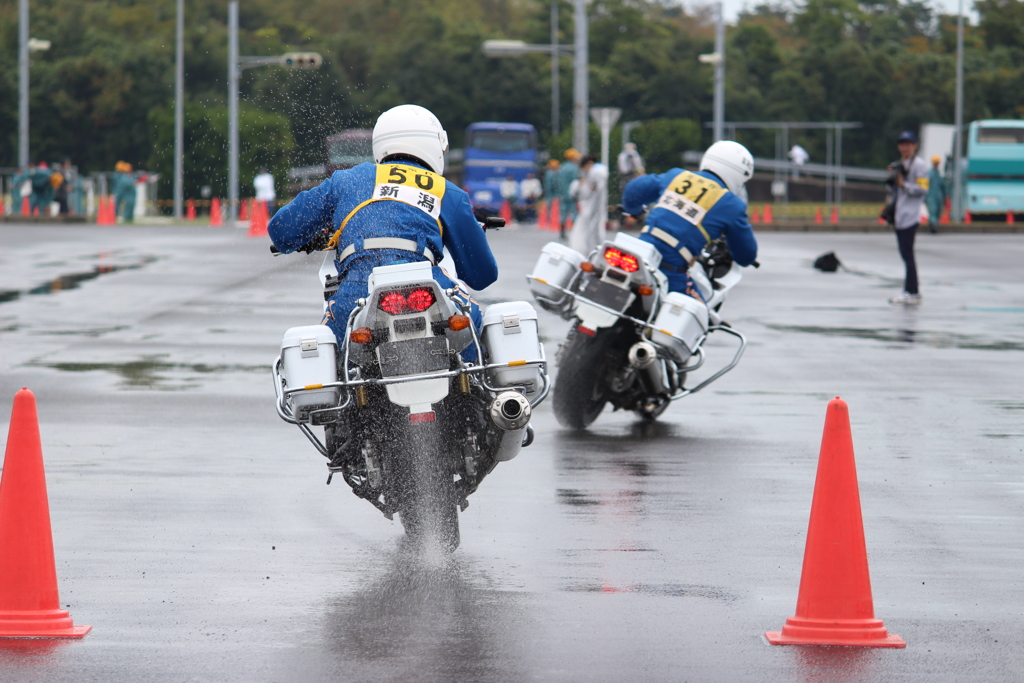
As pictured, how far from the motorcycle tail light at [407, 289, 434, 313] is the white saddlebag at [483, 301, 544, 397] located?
0.46m

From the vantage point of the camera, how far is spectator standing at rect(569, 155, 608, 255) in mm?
29828

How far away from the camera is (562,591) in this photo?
19.8ft

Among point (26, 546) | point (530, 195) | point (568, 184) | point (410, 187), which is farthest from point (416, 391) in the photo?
point (530, 195)

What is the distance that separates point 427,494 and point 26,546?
1451 millimetres

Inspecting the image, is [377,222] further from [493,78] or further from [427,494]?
[493,78]

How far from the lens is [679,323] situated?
9625mm

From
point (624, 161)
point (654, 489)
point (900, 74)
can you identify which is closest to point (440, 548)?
point (654, 489)

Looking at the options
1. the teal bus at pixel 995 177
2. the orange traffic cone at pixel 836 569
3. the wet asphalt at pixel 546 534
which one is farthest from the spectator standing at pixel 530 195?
the orange traffic cone at pixel 836 569

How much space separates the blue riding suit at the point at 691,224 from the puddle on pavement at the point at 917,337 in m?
5.24

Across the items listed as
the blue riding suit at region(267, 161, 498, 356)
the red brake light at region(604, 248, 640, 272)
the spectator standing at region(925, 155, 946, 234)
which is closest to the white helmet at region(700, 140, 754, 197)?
the red brake light at region(604, 248, 640, 272)

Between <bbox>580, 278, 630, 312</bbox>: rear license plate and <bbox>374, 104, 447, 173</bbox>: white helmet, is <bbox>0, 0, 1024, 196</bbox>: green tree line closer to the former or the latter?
<bbox>580, 278, 630, 312</bbox>: rear license plate

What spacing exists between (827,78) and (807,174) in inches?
309

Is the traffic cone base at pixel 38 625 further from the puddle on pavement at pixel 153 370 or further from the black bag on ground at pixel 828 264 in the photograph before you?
the black bag on ground at pixel 828 264

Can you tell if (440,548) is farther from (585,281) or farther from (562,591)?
(585,281)
